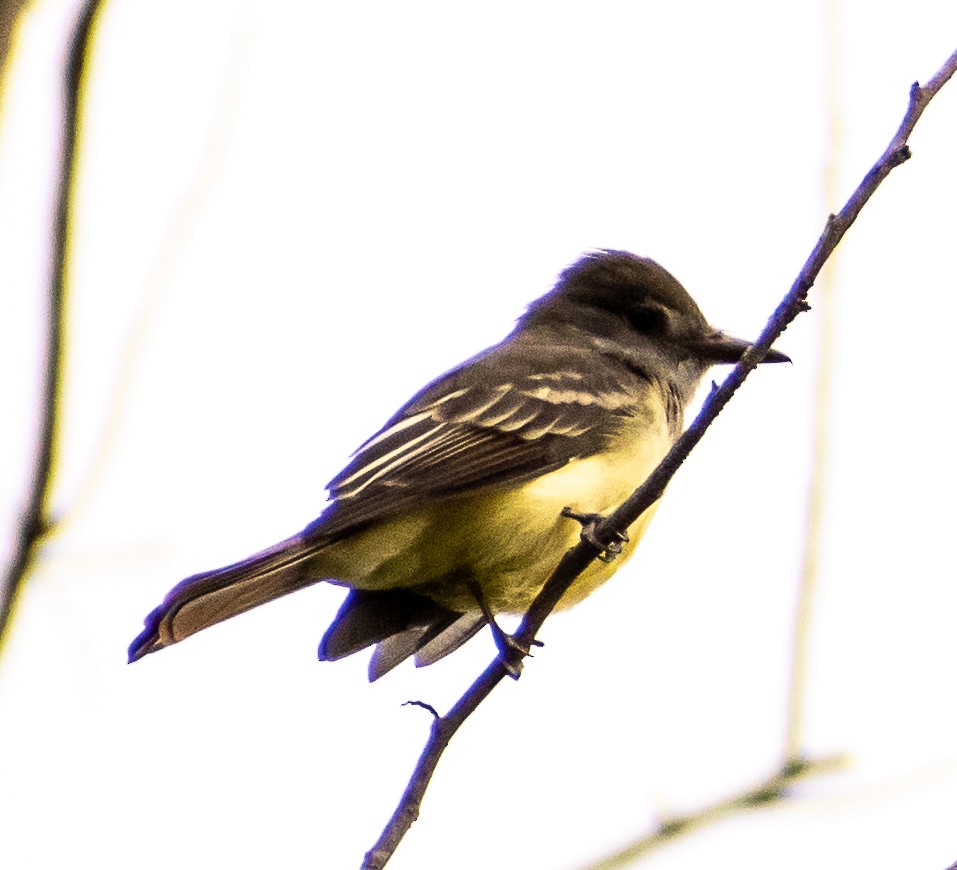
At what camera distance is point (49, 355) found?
3.21 metres

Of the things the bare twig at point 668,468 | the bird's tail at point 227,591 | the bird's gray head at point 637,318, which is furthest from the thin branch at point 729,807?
the bird's gray head at point 637,318

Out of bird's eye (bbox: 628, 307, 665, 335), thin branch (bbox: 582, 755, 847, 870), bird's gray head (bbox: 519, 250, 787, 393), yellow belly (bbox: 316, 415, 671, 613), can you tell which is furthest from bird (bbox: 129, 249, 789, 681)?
thin branch (bbox: 582, 755, 847, 870)

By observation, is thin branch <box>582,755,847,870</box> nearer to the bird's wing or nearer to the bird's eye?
the bird's wing

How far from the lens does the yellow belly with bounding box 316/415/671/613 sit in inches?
213

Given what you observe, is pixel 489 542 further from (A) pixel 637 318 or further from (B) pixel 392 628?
(A) pixel 637 318

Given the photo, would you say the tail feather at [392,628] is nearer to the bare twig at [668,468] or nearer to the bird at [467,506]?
the bird at [467,506]

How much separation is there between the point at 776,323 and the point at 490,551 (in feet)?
6.77

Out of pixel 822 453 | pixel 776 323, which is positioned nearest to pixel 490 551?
pixel 822 453

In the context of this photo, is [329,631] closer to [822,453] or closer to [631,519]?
[631,519]

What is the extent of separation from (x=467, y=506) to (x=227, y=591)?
3.49 ft

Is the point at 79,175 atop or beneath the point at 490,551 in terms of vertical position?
atop

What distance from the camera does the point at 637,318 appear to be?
7301 mm

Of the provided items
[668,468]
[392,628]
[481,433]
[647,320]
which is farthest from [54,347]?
[647,320]

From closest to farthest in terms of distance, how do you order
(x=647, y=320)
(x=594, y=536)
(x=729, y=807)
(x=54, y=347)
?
1. (x=54, y=347)
2. (x=729, y=807)
3. (x=594, y=536)
4. (x=647, y=320)
